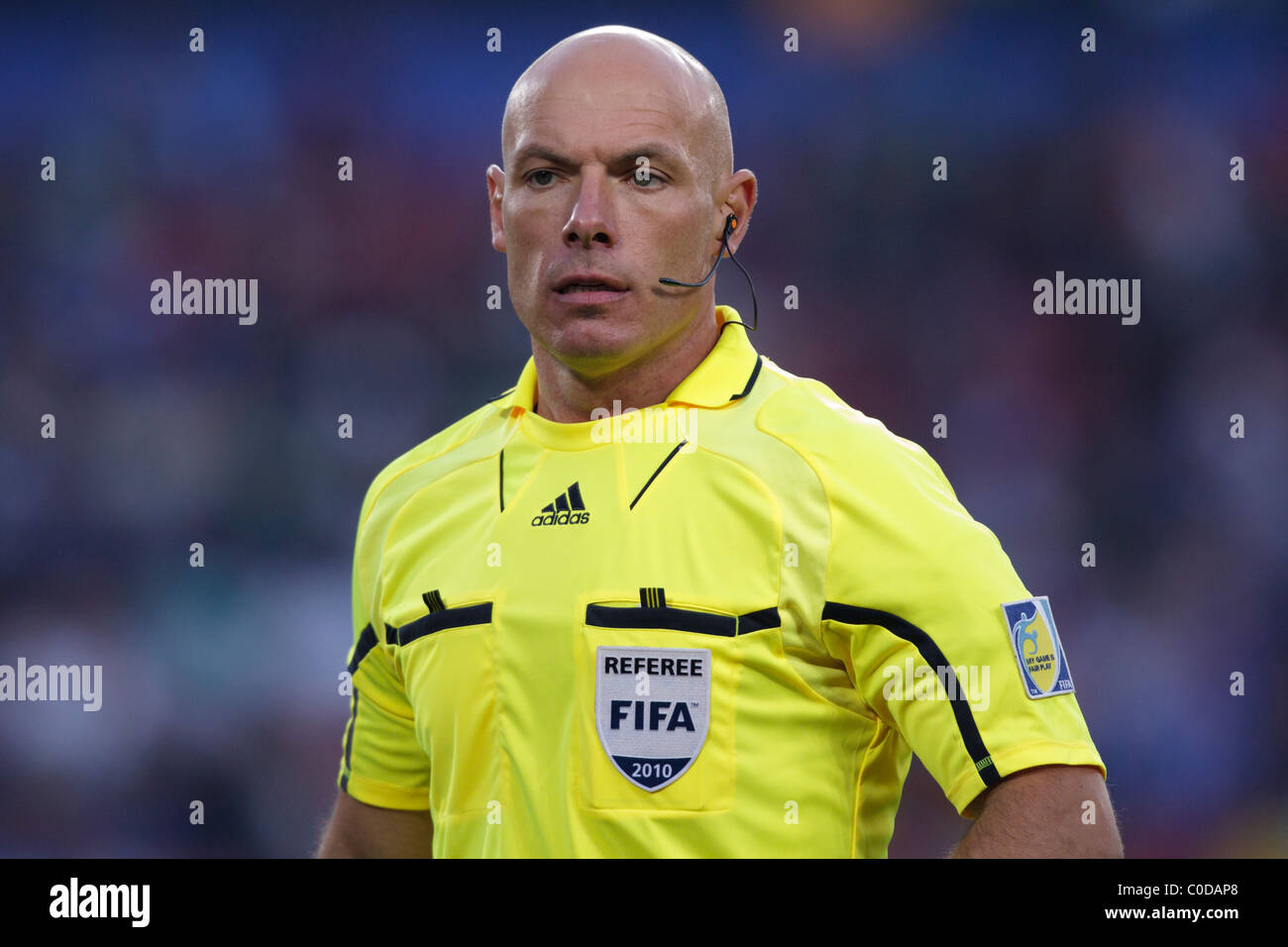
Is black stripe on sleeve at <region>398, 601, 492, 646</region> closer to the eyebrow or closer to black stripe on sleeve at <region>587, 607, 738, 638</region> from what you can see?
black stripe on sleeve at <region>587, 607, 738, 638</region>

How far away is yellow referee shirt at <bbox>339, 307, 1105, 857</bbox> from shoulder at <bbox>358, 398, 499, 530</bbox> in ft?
0.77

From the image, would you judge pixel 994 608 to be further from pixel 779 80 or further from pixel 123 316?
pixel 123 316

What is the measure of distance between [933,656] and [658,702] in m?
0.42

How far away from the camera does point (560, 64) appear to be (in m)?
2.33

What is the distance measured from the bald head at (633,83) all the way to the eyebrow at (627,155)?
36mm

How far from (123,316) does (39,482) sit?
0.79 m

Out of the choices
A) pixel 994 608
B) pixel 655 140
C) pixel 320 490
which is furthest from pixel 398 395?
pixel 994 608

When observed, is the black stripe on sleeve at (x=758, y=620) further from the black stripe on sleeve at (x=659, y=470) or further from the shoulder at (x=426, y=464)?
the shoulder at (x=426, y=464)

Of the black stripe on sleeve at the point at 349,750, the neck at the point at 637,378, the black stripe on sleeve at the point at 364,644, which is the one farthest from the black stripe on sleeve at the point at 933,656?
the black stripe on sleeve at the point at 349,750

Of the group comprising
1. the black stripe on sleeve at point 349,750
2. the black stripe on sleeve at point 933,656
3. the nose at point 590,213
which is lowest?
the black stripe on sleeve at point 349,750

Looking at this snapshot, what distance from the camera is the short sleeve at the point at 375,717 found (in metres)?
2.52

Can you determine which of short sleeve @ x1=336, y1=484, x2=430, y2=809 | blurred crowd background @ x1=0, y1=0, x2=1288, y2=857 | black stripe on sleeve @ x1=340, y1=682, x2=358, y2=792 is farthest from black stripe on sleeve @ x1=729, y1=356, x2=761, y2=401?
blurred crowd background @ x1=0, y1=0, x2=1288, y2=857

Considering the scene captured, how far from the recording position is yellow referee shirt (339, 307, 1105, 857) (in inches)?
77.0

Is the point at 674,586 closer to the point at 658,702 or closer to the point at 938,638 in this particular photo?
the point at 658,702
